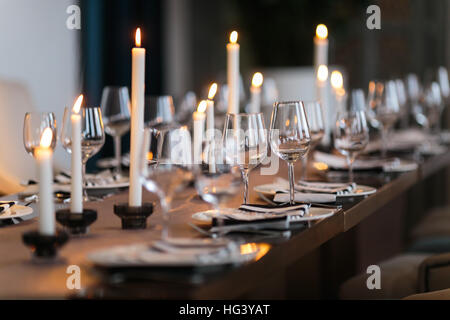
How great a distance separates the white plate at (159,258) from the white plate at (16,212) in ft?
1.60

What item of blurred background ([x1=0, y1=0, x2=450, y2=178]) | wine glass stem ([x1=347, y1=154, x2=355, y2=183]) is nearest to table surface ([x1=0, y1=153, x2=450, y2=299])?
wine glass stem ([x1=347, y1=154, x2=355, y2=183])

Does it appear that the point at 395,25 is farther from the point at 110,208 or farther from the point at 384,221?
the point at 110,208

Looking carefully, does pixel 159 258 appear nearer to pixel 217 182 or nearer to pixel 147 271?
pixel 147 271

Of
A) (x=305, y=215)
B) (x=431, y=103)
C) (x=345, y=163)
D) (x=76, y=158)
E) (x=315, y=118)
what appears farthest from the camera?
(x=431, y=103)

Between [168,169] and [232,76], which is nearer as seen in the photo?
[168,169]

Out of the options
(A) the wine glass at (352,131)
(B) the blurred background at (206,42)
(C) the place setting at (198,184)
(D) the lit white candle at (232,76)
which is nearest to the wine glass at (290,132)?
(C) the place setting at (198,184)

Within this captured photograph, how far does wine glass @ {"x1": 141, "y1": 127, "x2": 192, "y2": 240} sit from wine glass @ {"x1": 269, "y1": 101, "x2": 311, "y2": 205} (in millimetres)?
327

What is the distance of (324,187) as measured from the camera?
1.75 metres

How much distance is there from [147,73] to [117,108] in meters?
3.39

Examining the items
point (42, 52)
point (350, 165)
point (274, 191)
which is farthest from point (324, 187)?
point (42, 52)

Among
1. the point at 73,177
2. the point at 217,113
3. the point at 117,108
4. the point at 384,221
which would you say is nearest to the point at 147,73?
the point at 217,113

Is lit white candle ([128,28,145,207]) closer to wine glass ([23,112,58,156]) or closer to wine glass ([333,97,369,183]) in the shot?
wine glass ([23,112,58,156])

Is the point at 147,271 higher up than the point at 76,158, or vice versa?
the point at 76,158

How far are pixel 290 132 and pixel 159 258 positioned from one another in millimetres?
603
